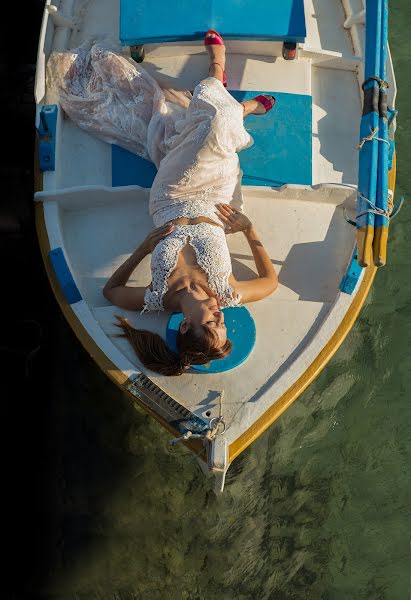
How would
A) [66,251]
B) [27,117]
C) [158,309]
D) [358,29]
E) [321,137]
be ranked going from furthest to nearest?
[27,117], [358,29], [321,137], [66,251], [158,309]

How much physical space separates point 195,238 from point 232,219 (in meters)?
0.39

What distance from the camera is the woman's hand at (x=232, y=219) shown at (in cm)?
468

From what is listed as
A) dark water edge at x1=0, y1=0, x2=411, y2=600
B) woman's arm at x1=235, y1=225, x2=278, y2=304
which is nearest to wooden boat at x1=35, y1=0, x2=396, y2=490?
woman's arm at x1=235, y1=225, x2=278, y2=304

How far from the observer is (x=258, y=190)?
16.1 feet

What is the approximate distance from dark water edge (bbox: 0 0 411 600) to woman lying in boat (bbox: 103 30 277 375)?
44.9 inches

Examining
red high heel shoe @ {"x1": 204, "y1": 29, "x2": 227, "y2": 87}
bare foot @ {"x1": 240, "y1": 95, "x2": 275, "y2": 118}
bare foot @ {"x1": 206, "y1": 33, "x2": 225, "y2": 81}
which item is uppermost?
red high heel shoe @ {"x1": 204, "y1": 29, "x2": 227, "y2": 87}

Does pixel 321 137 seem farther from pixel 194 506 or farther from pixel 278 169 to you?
pixel 194 506

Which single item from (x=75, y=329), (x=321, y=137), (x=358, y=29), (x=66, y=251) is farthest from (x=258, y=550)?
(x=358, y=29)

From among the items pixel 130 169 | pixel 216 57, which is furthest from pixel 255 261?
pixel 216 57

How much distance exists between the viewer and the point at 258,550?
5.05 meters

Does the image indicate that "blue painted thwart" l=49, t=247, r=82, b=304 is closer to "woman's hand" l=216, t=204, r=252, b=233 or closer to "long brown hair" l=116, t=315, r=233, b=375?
"long brown hair" l=116, t=315, r=233, b=375

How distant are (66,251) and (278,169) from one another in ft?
4.78

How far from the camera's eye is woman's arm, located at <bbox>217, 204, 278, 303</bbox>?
4.50 meters

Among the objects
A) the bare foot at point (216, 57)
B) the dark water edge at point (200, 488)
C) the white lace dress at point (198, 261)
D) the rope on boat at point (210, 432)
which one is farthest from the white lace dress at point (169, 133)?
the dark water edge at point (200, 488)
